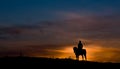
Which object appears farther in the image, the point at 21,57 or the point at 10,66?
the point at 21,57

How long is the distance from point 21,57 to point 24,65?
11294 mm

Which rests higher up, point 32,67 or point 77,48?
point 77,48

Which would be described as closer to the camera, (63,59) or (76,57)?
(63,59)

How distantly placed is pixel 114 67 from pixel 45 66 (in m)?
7.73

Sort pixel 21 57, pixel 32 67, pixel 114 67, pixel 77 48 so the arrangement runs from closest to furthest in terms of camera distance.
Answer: pixel 32 67
pixel 114 67
pixel 21 57
pixel 77 48

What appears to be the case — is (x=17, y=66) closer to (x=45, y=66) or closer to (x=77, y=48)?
(x=45, y=66)

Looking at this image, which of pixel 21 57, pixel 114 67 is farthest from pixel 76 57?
pixel 114 67

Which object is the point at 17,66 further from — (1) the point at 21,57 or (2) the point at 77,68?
(1) the point at 21,57

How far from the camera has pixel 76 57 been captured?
5366cm

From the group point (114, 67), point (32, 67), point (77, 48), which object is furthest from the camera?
point (77, 48)

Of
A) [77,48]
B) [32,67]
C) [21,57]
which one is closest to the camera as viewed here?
[32,67]

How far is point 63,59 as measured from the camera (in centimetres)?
4928

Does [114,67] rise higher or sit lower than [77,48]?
lower

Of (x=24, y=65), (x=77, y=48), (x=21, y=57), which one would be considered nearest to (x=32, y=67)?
(x=24, y=65)
